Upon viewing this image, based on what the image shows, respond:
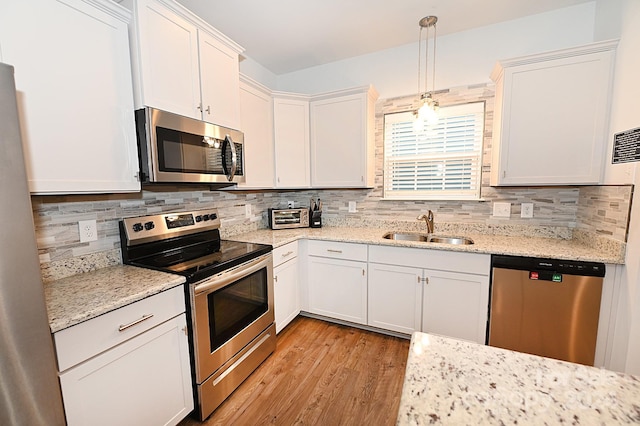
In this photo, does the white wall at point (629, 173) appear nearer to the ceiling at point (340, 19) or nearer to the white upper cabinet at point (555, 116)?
the white upper cabinet at point (555, 116)

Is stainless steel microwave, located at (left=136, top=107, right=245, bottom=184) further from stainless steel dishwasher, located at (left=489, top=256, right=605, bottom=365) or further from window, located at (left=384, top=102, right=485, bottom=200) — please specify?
stainless steel dishwasher, located at (left=489, top=256, right=605, bottom=365)

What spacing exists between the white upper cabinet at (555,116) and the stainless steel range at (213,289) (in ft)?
6.70

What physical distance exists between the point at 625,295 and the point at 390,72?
96.4 inches

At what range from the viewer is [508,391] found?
58cm

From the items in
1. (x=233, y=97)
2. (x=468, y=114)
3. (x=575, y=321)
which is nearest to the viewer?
(x=575, y=321)

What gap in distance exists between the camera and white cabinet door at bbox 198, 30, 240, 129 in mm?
1786

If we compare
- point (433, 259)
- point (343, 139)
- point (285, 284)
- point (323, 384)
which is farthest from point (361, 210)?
point (323, 384)

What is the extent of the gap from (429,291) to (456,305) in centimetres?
21

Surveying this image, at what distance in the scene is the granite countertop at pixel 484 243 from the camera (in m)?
1.72

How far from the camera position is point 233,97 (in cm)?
203

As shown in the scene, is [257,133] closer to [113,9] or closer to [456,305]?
[113,9]

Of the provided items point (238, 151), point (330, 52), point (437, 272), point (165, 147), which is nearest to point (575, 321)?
point (437, 272)

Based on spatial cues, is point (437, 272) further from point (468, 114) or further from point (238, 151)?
point (238, 151)

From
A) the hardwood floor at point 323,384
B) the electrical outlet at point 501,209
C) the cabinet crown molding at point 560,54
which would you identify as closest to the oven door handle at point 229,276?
the hardwood floor at point 323,384
